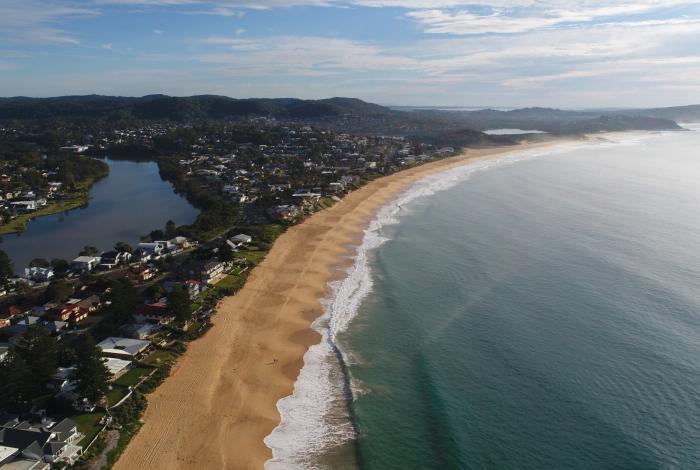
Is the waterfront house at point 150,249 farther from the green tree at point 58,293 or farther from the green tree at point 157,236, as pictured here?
the green tree at point 58,293

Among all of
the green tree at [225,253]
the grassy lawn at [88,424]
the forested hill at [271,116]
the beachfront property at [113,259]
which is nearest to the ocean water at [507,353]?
the grassy lawn at [88,424]

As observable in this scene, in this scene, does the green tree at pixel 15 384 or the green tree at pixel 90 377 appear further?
the green tree at pixel 90 377

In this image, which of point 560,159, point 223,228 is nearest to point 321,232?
point 223,228

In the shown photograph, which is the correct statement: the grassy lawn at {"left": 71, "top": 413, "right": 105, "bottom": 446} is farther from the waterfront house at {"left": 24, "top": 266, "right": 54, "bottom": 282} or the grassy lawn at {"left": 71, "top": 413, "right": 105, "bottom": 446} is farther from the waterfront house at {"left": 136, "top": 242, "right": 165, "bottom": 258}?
the waterfront house at {"left": 136, "top": 242, "right": 165, "bottom": 258}

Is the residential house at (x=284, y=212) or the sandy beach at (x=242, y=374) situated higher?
the residential house at (x=284, y=212)

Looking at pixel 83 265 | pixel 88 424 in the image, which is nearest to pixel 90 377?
pixel 88 424

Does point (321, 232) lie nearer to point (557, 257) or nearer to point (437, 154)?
point (557, 257)
